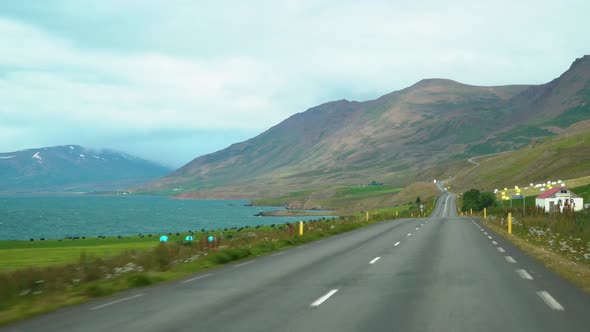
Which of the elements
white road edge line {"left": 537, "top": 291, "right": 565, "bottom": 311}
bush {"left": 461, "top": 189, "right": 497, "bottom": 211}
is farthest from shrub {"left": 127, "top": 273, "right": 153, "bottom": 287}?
bush {"left": 461, "top": 189, "right": 497, "bottom": 211}

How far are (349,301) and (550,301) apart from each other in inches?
151

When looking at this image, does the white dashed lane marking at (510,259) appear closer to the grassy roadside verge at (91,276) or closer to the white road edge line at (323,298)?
the white road edge line at (323,298)

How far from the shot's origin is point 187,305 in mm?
11258

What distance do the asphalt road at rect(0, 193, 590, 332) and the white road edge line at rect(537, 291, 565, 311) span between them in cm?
2

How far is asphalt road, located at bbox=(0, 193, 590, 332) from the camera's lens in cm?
928

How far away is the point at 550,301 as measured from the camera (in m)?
11.2

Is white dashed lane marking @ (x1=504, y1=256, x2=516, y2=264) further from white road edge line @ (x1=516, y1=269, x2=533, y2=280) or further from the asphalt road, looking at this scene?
white road edge line @ (x1=516, y1=269, x2=533, y2=280)

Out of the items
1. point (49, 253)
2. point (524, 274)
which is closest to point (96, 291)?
point (524, 274)

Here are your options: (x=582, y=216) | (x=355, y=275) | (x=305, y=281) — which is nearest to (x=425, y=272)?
(x=355, y=275)

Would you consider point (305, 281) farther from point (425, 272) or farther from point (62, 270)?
point (62, 270)

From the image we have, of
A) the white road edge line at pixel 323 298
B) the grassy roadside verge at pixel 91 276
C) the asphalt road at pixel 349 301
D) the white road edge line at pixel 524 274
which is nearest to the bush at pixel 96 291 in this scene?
the grassy roadside verge at pixel 91 276

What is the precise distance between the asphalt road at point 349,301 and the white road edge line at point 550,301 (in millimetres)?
18

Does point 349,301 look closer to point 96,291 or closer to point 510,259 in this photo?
point 96,291

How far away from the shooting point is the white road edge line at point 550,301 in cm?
1059
